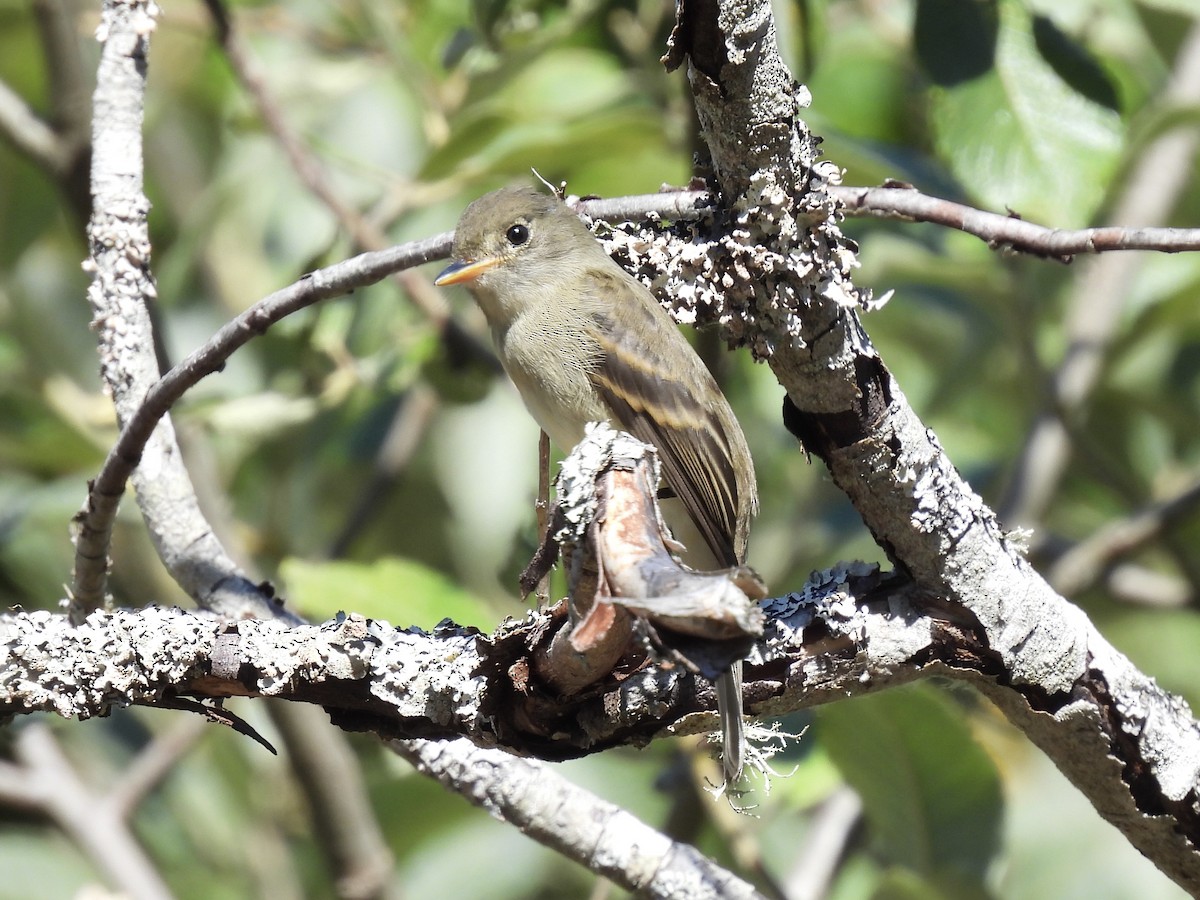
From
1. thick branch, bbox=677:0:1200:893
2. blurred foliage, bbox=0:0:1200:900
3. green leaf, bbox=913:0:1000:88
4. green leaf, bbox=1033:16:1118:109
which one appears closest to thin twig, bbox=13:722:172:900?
blurred foliage, bbox=0:0:1200:900

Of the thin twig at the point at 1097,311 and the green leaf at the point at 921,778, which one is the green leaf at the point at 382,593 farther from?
the thin twig at the point at 1097,311

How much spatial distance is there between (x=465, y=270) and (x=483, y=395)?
83 centimetres

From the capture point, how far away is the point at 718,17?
1.60m

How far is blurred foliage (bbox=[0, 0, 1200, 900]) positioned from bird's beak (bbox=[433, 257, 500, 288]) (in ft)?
Answer: 1.59

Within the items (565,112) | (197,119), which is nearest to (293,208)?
(197,119)

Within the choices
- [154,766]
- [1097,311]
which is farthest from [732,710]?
[1097,311]

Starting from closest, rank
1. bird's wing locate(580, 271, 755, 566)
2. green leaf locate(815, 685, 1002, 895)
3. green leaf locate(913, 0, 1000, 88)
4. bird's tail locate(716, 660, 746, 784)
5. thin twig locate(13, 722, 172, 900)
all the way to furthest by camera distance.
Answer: bird's tail locate(716, 660, 746, 784) < green leaf locate(913, 0, 1000, 88) < bird's wing locate(580, 271, 755, 566) < green leaf locate(815, 685, 1002, 895) < thin twig locate(13, 722, 172, 900)

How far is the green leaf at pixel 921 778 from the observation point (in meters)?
3.10

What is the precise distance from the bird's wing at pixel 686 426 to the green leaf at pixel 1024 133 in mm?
684

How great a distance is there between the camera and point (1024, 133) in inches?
110

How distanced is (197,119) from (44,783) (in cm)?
288

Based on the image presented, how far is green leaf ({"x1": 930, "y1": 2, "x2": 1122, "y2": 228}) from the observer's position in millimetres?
2789

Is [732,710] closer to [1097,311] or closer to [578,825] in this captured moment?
[578,825]

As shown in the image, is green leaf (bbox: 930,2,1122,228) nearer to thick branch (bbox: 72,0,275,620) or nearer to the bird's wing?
the bird's wing
